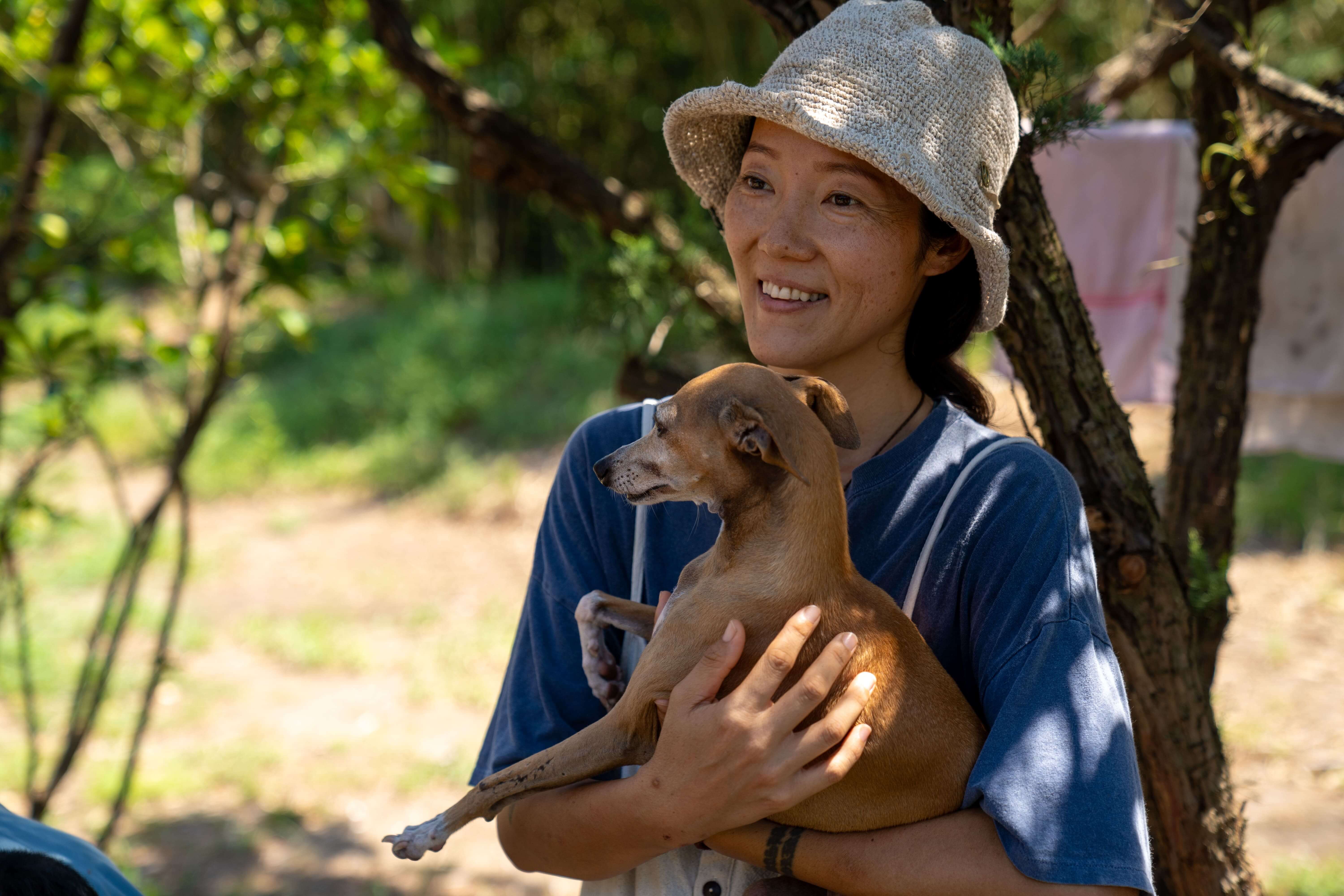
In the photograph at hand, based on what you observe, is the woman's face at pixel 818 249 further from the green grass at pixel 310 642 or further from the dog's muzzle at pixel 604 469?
the green grass at pixel 310 642

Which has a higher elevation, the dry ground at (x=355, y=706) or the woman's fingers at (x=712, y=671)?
the dry ground at (x=355, y=706)

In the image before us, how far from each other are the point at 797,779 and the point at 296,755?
482cm

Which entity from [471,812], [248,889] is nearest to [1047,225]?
[471,812]

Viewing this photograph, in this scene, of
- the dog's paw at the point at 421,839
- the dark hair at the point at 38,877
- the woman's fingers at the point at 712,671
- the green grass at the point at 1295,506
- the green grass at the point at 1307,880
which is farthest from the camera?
the green grass at the point at 1295,506

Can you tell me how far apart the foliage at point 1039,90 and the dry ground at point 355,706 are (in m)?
0.82

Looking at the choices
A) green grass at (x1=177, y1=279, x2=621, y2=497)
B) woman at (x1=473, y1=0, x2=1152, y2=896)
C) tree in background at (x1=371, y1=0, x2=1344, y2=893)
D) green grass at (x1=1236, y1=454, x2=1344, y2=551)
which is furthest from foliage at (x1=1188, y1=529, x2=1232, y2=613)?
green grass at (x1=177, y1=279, x2=621, y2=497)

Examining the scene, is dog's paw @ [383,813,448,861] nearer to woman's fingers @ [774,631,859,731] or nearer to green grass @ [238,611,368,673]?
woman's fingers @ [774,631,859,731]

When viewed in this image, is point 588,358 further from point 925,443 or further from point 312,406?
point 925,443

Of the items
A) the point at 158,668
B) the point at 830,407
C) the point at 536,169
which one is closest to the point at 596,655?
the point at 830,407

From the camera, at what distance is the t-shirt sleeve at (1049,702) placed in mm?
1514

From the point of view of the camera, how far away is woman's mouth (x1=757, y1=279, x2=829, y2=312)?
1.86 meters

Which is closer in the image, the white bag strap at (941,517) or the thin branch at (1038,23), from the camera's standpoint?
the white bag strap at (941,517)

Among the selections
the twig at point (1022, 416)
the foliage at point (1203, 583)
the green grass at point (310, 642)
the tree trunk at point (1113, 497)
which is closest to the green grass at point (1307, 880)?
the foliage at point (1203, 583)

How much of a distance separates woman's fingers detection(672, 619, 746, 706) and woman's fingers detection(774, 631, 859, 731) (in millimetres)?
100
